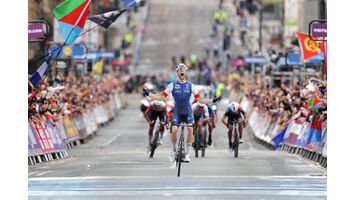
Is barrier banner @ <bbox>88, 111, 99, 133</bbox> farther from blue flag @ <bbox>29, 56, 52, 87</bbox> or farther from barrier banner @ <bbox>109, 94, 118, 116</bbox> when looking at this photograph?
blue flag @ <bbox>29, 56, 52, 87</bbox>

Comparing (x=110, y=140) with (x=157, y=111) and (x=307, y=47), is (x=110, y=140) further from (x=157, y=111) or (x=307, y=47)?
(x=157, y=111)

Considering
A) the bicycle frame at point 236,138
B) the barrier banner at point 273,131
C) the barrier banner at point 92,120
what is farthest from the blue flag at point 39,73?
the barrier banner at point 92,120

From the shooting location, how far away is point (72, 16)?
31.9 m

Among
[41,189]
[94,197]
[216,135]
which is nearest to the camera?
[94,197]

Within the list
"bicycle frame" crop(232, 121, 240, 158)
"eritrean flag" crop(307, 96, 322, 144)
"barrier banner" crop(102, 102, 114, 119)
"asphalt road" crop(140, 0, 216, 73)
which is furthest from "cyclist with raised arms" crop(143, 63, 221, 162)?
"asphalt road" crop(140, 0, 216, 73)

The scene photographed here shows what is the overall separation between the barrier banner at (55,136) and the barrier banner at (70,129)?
4.36m

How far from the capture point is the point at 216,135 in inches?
2110

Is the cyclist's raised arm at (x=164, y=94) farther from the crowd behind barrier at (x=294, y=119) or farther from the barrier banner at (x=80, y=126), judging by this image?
the barrier banner at (x=80, y=126)

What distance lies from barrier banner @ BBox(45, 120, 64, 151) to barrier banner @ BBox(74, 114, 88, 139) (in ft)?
26.4

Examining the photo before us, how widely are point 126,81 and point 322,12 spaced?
232 ft

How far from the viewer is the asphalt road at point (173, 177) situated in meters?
22.7
